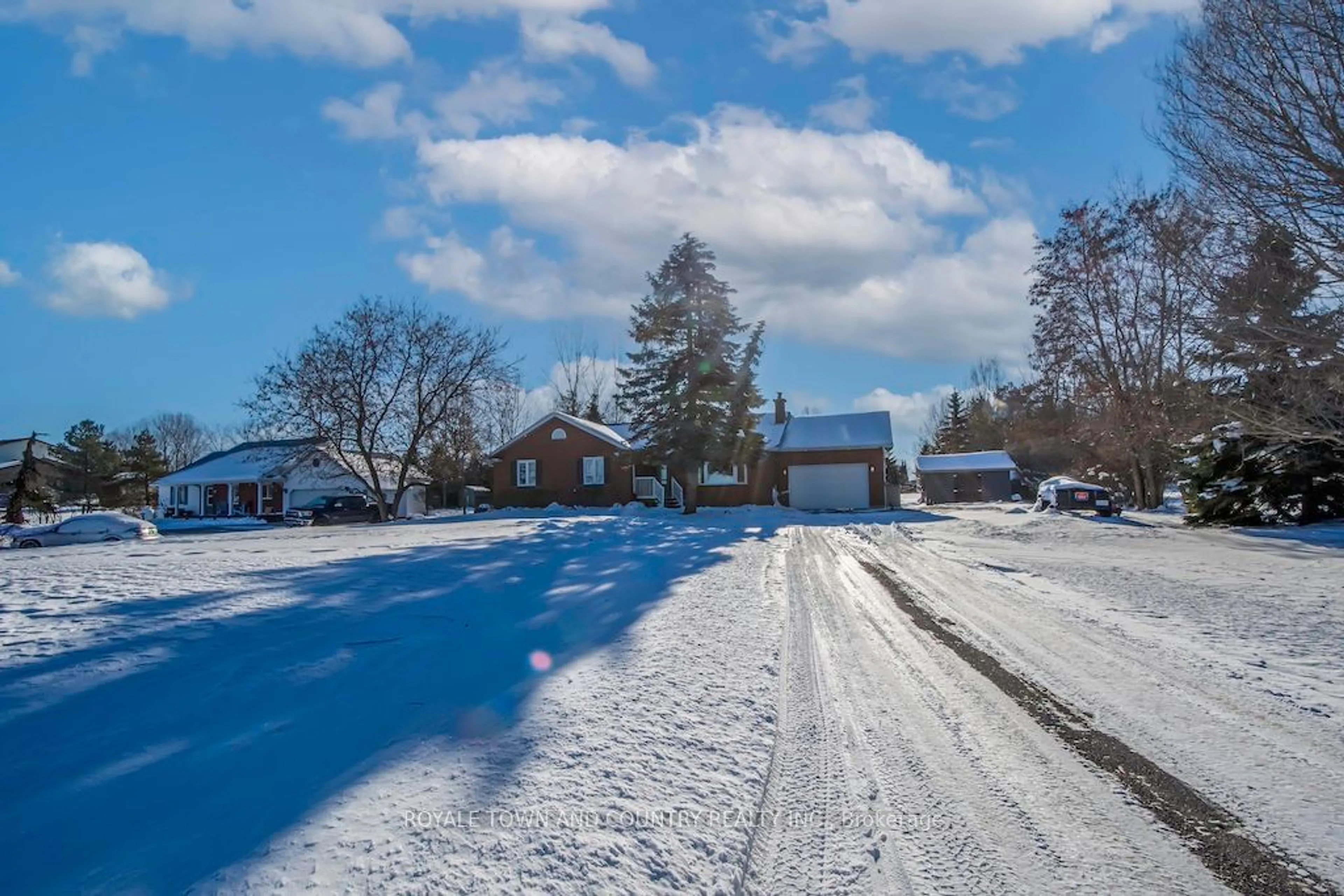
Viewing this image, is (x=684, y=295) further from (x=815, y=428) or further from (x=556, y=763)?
(x=556, y=763)

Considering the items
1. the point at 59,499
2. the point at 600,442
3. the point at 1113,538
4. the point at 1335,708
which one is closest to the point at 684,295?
the point at 600,442

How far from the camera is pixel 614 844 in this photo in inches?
124

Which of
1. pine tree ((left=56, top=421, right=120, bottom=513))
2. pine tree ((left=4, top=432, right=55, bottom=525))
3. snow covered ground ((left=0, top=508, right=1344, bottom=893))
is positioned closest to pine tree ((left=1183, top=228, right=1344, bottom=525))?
snow covered ground ((left=0, top=508, right=1344, bottom=893))

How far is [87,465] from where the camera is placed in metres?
48.8

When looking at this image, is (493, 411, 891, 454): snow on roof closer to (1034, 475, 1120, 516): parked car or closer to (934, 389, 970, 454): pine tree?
(1034, 475, 1120, 516): parked car

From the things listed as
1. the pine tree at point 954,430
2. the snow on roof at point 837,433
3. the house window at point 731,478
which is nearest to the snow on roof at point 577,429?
the house window at point 731,478

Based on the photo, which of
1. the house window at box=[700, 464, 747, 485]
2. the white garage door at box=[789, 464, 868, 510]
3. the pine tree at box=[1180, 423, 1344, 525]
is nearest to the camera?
the pine tree at box=[1180, 423, 1344, 525]

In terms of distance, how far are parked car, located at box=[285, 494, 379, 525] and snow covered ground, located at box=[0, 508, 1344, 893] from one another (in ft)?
86.4

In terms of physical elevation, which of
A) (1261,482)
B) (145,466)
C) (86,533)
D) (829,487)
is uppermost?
(145,466)

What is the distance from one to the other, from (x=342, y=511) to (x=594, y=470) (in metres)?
11.8

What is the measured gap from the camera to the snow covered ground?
296 centimetres

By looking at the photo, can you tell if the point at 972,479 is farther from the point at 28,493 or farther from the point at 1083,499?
the point at 28,493

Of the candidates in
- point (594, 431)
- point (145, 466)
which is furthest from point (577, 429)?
point (145, 466)

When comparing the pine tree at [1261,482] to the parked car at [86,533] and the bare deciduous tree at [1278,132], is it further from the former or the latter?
the parked car at [86,533]
